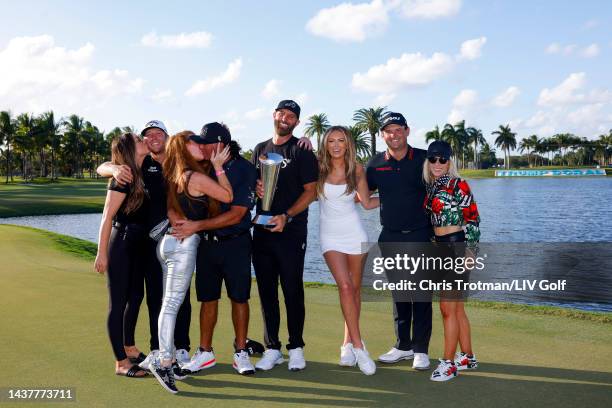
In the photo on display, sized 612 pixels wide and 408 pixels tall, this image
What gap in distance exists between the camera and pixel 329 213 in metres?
5.89

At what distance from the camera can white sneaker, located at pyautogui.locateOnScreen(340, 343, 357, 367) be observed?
5676mm

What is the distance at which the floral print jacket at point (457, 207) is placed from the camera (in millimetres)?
5309

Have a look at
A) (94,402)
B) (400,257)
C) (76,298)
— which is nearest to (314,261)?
(76,298)

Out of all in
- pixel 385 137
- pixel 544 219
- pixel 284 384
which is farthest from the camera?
pixel 544 219

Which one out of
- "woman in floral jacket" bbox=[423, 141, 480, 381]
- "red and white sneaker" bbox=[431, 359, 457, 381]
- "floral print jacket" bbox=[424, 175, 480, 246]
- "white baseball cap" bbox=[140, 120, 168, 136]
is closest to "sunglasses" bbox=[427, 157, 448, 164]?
"woman in floral jacket" bbox=[423, 141, 480, 381]

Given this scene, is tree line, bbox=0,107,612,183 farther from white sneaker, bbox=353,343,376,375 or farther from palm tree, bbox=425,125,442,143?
white sneaker, bbox=353,343,376,375

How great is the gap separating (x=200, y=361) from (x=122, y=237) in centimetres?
141

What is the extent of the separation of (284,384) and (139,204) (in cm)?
211

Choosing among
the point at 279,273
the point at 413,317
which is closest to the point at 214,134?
the point at 279,273

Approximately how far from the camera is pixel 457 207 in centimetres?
532

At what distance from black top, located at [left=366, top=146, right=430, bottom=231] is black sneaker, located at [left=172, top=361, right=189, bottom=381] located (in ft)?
8.05

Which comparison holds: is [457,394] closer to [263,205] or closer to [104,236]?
[263,205]

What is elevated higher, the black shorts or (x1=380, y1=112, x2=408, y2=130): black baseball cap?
(x1=380, y1=112, x2=408, y2=130): black baseball cap

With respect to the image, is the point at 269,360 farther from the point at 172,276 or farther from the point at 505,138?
the point at 505,138
